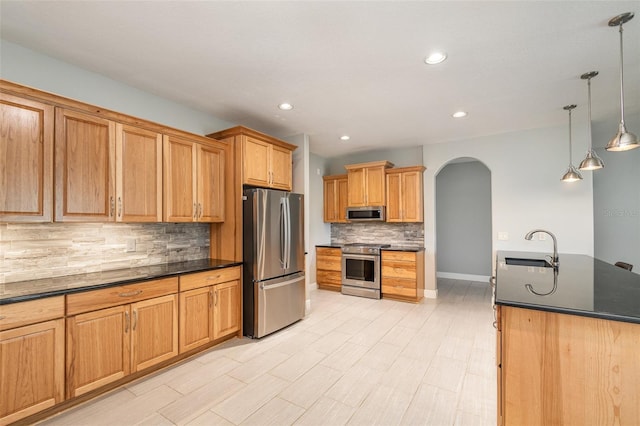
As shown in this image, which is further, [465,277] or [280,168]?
[465,277]

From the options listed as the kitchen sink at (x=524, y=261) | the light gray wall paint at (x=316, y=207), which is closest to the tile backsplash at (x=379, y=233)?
the light gray wall paint at (x=316, y=207)

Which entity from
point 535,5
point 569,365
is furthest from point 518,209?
point 569,365

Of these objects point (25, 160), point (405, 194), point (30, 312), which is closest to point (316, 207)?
point (405, 194)

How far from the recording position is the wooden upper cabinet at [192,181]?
285cm

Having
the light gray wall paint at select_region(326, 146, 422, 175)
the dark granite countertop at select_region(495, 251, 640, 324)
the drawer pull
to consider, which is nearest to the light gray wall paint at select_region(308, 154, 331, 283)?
the light gray wall paint at select_region(326, 146, 422, 175)

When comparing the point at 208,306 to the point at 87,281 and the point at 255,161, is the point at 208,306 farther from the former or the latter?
the point at 255,161

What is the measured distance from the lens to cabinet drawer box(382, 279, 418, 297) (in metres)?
4.68

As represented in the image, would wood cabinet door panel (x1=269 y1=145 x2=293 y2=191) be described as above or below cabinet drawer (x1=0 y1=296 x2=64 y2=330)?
above

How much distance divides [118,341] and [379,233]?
459cm

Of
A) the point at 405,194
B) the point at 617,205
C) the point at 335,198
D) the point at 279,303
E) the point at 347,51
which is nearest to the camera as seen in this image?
the point at 347,51

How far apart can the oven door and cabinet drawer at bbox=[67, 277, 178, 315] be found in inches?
128

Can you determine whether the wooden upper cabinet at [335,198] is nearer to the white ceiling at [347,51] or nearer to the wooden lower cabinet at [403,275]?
the wooden lower cabinet at [403,275]

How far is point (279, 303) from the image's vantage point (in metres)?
3.51

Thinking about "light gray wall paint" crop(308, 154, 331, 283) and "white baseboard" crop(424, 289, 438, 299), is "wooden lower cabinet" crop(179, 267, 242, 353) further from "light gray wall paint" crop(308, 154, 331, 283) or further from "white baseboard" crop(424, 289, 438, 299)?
"white baseboard" crop(424, 289, 438, 299)
